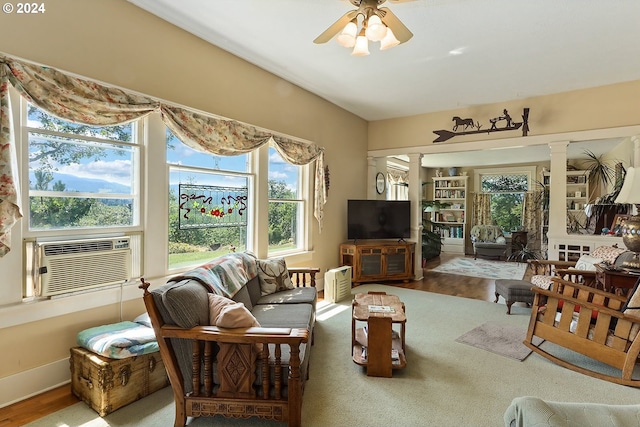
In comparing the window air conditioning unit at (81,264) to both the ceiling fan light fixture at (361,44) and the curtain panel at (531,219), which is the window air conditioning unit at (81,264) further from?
the curtain panel at (531,219)

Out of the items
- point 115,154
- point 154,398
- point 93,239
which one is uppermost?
point 115,154

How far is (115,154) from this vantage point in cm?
261

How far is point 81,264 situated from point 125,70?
1537 millimetres

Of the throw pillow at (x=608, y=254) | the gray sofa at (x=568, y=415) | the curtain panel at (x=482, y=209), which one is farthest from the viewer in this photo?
the curtain panel at (x=482, y=209)

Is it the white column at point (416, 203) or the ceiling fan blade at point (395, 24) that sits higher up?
the ceiling fan blade at point (395, 24)

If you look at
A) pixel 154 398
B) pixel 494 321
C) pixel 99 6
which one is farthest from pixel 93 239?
pixel 494 321

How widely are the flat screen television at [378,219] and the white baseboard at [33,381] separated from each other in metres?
3.97

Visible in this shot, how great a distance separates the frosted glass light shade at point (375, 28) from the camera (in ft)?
6.93

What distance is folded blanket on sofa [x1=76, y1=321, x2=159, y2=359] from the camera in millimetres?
2002

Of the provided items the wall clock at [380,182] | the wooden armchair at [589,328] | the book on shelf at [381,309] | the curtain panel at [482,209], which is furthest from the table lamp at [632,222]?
the curtain panel at [482,209]

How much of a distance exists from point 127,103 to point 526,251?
8.65 meters

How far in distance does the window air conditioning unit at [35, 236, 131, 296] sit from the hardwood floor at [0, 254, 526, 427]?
0.69m

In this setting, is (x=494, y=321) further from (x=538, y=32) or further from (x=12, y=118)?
(x=12, y=118)

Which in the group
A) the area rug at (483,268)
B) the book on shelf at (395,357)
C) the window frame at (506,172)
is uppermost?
the window frame at (506,172)
